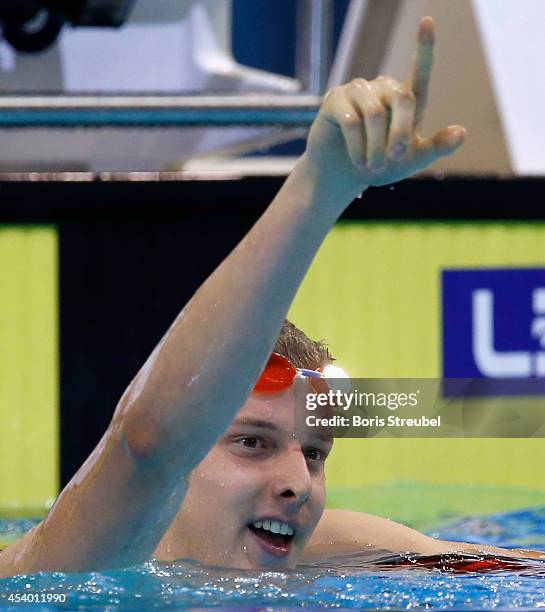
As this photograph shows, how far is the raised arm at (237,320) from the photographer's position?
1190 mm

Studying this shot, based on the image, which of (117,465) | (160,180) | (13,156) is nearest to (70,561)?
(117,465)

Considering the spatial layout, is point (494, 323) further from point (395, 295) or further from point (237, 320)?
point (237, 320)

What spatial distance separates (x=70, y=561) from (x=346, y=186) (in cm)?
54

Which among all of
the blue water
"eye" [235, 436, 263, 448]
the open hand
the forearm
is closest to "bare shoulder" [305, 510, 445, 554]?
the blue water

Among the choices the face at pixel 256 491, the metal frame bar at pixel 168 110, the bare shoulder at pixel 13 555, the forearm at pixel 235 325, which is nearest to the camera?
the forearm at pixel 235 325

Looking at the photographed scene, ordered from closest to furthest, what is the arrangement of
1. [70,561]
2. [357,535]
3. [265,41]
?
1. [70,561]
2. [357,535]
3. [265,41]

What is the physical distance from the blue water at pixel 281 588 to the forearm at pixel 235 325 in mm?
245

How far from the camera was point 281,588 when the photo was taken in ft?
4.99

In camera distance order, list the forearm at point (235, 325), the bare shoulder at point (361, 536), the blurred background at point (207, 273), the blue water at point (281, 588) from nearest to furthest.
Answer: the forearm at point (235, 325) < the blue water at point (281, 588) < the bare shoulder at point (361, 536) < the blurred background at point (207, 273)

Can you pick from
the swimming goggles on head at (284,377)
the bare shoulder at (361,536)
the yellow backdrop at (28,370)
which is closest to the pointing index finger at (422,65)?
the swimming goggles on head at (284,377)

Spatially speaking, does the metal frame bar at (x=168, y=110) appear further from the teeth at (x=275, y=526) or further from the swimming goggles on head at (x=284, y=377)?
the teeth at (x=275, y=526)

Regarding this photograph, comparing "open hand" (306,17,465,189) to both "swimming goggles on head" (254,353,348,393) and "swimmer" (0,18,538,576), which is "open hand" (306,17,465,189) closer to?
"swimmer" (0,18,538,576)

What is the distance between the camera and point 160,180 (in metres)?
3.05

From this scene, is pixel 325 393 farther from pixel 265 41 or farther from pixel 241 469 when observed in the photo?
pixel 265 41
